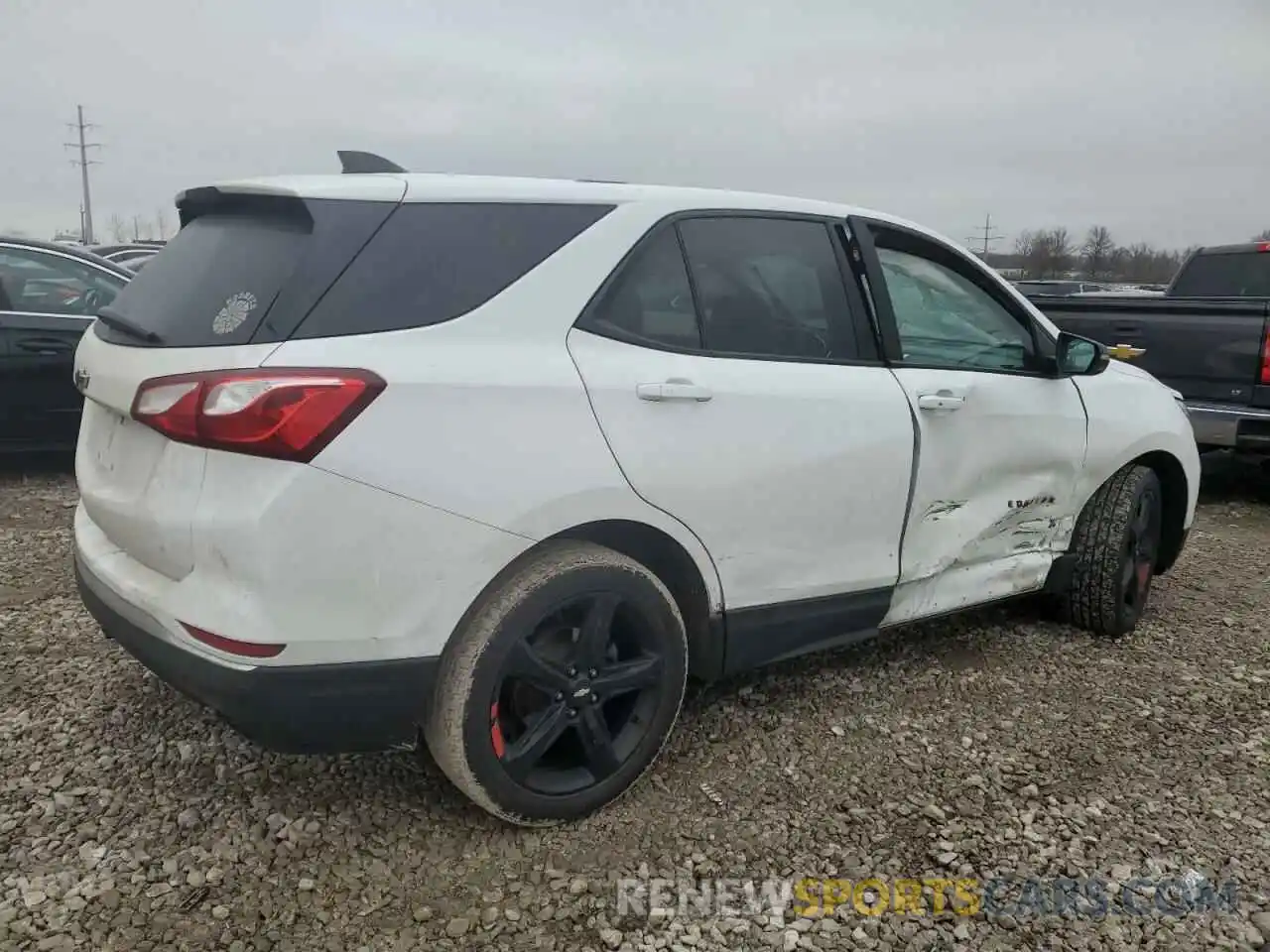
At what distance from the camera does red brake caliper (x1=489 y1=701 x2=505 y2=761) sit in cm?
243

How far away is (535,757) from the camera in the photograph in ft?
8.35

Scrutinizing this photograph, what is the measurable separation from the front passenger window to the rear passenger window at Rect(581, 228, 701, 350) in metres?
0.86

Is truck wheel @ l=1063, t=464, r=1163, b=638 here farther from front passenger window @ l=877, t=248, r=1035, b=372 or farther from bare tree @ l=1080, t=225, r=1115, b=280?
bare tree @ l=1080, t=225, r=1115, b=280

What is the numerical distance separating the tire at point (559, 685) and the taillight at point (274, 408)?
561 millimetres

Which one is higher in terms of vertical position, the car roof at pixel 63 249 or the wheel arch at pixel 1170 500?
the car roof at pixel 63 249

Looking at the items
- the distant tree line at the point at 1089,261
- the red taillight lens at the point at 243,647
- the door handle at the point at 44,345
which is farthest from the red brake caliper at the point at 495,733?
the distant tree line at the point at 1089,261

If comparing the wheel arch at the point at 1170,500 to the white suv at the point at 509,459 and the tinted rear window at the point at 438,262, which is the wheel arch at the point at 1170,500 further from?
the tinted rear window at the point at 438,262

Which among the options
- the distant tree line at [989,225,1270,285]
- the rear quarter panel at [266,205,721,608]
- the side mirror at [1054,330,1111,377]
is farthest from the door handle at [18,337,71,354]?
the distant tree line at [989,225,1270,285]

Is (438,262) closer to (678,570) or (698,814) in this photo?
(678,570)

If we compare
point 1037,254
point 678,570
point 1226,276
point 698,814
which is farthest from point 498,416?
point 1037,254

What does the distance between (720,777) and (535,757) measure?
25.7 inches

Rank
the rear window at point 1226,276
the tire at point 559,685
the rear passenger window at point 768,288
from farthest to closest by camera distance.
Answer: the rear window at point 1226,276 → the rear passenger window at point 768,288 → the tire at point 559,685

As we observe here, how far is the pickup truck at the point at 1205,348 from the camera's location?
20.1ft

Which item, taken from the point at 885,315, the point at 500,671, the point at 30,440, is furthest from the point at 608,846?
the point at 30,440
